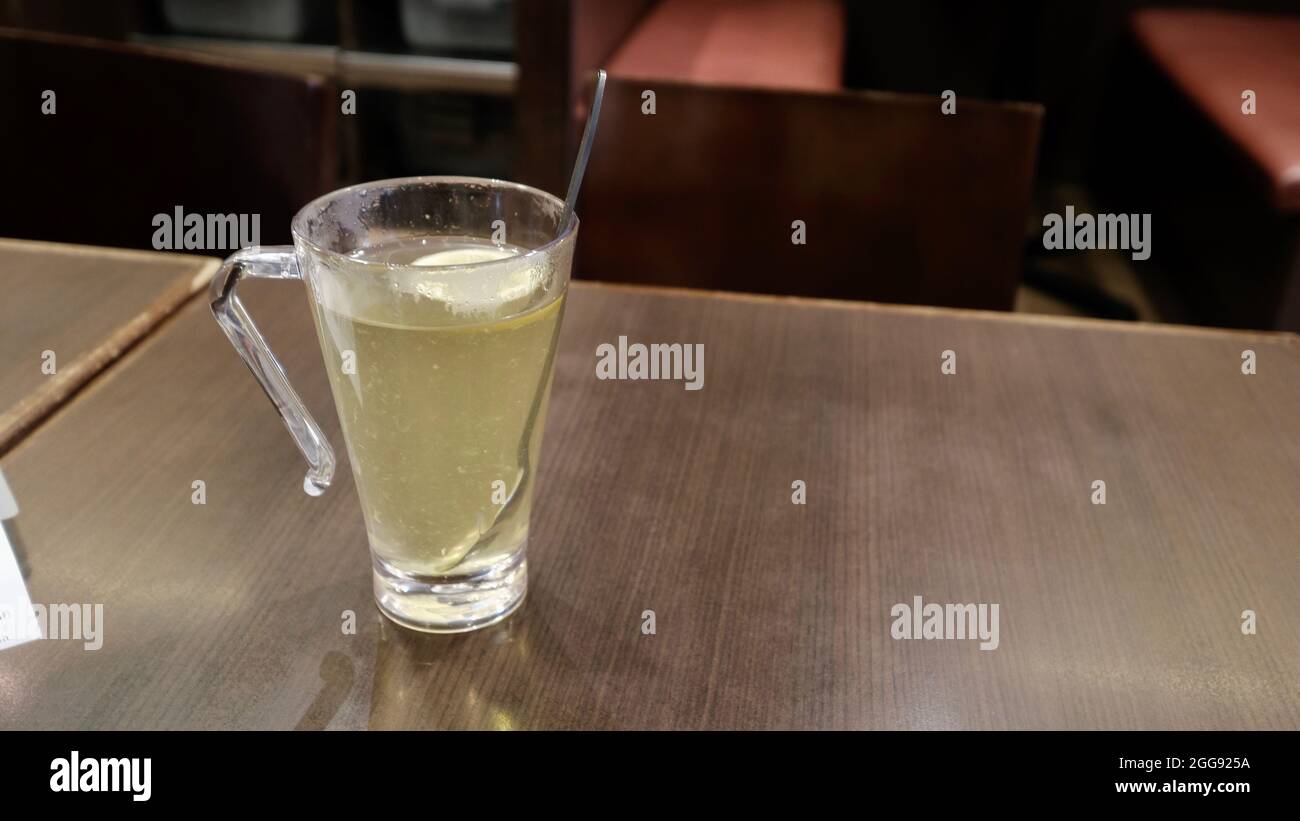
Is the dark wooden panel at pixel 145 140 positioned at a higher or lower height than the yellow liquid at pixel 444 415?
lower

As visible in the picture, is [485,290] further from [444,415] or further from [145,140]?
[145,140]

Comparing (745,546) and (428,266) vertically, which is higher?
(428,266)

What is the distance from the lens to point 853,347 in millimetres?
802

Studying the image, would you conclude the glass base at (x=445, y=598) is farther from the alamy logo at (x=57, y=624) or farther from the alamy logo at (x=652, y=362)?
the alamy logo at (x=652, y=362)

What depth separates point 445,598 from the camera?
514 mm

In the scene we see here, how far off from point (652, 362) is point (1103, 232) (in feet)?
9.48

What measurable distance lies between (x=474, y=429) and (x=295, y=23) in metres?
2.67

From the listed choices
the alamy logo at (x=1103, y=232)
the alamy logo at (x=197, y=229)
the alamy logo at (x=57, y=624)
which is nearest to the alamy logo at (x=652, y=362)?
the alamy logo at (x=57, y=624)
